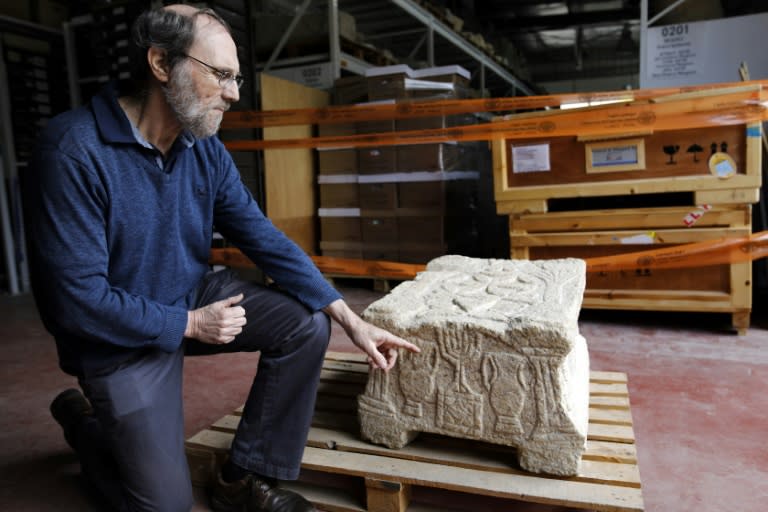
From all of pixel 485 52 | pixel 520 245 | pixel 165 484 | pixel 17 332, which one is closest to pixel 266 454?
pixel 165 484

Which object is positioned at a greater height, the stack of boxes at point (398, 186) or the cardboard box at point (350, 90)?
the cardboard box at point (350, 90)

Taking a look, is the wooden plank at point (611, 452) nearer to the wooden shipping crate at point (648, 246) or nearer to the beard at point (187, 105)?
the beard at point (187, 105)

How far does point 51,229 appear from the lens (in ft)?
5.68

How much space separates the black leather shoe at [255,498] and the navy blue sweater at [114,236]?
60 cm

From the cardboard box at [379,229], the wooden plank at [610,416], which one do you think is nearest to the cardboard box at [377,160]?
the cardboard box at [379,229]

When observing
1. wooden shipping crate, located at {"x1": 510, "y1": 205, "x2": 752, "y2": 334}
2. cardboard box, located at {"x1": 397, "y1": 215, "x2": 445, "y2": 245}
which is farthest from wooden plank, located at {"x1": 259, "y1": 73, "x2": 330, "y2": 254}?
wooden shipping crate, located at {"x1": 510, "y1": 205, "x2": 752, "y2": 334}

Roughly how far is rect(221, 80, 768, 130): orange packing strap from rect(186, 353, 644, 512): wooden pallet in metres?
2.77

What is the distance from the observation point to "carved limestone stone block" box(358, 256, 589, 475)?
196cm

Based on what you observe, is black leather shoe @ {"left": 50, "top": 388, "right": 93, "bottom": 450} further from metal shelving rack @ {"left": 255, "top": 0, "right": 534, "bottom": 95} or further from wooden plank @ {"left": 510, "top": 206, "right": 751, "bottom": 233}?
metal shelving rack @ {"left": 255, "top": 0, "right": 534, "bottom": 95}

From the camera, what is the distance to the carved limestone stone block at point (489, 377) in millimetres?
1963

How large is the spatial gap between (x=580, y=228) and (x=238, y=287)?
10.1 ft

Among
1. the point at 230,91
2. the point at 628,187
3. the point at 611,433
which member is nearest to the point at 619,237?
the point at 628,187

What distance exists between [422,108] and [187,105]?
345cm

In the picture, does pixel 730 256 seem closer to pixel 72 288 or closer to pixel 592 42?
pixel 72 288
